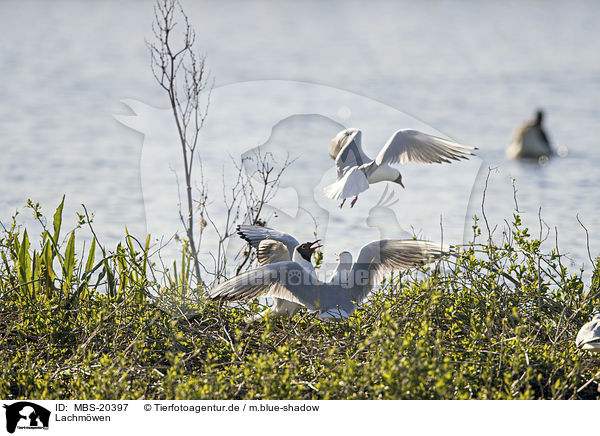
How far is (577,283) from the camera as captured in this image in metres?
4.68

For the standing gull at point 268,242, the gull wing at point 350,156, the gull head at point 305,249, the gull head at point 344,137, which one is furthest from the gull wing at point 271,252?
the gull head at point 344,137

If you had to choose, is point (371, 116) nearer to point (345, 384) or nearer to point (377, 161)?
point (377, 161)

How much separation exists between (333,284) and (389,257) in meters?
0.35

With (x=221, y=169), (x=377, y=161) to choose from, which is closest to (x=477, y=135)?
(x=221, y=169)

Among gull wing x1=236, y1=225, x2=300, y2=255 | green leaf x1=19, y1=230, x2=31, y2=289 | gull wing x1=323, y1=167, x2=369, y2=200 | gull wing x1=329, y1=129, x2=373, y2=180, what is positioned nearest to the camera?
gull wing x1=323, y1=167, x2=369, y2=200

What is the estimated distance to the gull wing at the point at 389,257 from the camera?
175 inches

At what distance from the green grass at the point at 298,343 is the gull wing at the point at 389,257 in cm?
14

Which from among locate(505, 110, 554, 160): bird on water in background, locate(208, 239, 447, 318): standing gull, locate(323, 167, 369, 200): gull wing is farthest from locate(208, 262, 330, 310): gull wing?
locate(505, 110, 554, 160): bird on water in background

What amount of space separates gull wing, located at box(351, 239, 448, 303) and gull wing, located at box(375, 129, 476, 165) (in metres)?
0.61

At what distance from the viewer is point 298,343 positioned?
4270 millimetres

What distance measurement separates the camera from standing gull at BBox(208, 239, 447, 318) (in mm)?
4281

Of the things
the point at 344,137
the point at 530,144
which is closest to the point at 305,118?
the point at 344,137
